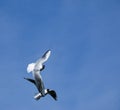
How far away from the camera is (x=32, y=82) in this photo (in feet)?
45.6

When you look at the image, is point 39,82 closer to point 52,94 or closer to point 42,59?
point 42,59

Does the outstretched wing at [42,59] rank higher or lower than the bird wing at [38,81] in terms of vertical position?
higher

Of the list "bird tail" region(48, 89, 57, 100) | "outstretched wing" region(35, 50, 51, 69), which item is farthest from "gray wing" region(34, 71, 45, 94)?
"bird tail" region(48, 89, 57, 100)

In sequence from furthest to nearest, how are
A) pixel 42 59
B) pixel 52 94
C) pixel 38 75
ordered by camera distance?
pixel 52 94
pixel 42 59
pixel 38 75

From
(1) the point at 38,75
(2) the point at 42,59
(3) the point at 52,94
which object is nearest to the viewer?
(1) the point at 38,75

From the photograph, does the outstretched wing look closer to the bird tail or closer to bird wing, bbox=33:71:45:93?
bird wing, bbox=33:71:45:93

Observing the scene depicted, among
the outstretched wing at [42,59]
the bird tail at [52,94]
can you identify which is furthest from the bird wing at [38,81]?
the bird tail at [52,94]

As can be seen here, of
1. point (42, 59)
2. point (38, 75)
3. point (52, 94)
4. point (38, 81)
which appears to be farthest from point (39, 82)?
point (52, 94)

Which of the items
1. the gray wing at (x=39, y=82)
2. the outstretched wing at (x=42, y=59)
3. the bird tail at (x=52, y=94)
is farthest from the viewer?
the bird tail at (x=52, y=94)

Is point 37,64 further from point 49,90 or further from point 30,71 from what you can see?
point 49,90

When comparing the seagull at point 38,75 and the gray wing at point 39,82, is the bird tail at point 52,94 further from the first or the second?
the gray wing at point 39,82

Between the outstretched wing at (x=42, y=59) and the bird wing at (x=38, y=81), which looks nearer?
the bird wing at (x=38, y=81)

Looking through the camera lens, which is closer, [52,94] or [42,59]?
[42,59]

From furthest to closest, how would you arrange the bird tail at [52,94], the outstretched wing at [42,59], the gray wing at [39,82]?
the bird tail at [52,94], the outstretched wing at [42,59], the gray wing at [39,82]
